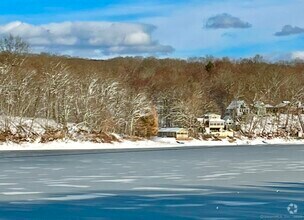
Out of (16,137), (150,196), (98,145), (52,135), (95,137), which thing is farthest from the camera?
(95,137)

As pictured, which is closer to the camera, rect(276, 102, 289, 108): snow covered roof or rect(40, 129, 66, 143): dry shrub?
rect(40, 129, 66, 143): dry shrub

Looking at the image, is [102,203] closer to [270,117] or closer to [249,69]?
[270,117]

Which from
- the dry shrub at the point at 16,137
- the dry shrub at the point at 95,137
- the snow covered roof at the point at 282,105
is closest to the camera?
the dry shrub at the point at 16,137

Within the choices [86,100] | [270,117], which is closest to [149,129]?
[86,100]

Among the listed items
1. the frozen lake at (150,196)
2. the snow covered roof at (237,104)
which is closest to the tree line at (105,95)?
the snow covered roof at (237,104)

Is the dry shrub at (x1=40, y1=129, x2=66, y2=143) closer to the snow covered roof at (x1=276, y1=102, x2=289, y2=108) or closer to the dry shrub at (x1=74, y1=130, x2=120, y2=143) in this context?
the dry shrub at (x1=74, y1=130, x2=120, y2=143)

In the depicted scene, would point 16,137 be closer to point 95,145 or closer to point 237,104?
Result: point 95,145

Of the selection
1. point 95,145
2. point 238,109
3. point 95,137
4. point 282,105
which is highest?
point 282,105

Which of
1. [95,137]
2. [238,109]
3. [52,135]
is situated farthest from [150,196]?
[238,109]

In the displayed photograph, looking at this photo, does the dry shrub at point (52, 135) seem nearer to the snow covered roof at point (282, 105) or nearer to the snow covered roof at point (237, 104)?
the snow covered roof at point (237, 104)

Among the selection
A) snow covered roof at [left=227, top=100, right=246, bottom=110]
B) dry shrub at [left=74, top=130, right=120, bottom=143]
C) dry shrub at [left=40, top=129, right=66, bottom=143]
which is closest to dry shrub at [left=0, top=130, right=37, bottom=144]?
dry shrub at [left=40, top=129, right=66, bottom=143]

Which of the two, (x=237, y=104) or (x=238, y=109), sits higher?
(x=237, y=104)

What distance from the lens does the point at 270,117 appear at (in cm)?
7719

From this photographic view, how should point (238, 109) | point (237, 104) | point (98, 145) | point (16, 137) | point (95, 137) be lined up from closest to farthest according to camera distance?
point (16, 137), point (98, 145), point (95, 137), point (238, 109), point (237, 104)
